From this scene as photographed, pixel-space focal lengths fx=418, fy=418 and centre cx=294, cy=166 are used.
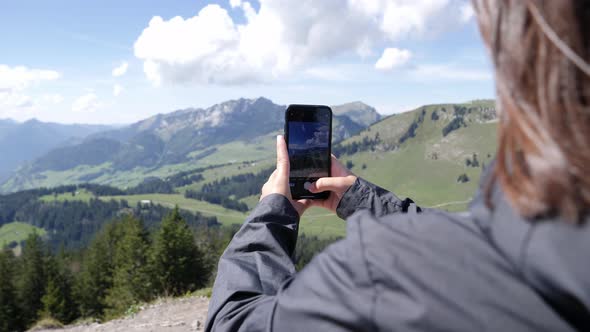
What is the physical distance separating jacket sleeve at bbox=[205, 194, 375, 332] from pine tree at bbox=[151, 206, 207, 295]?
48.3 meters

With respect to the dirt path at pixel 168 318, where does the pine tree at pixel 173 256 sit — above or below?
below

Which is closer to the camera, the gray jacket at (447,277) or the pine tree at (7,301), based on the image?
the gray jacket at (447,277)

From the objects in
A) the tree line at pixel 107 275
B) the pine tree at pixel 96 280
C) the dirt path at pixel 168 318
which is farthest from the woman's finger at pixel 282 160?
the pine tree at pixel 96 280

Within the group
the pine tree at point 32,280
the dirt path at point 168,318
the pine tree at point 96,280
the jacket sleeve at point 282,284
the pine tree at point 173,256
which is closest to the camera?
the jacket sleeve at point 282,284

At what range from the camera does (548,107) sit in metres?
1.14

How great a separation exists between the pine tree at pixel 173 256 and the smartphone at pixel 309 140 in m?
47.1

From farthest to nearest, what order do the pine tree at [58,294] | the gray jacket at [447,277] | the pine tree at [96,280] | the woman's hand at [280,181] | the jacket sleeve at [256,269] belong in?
the pine tree at [96,280], the pine tree at [58,294], the woman's hand at [280,181], the jacket sleeve at [256,269], the gray jacket at [447,277]

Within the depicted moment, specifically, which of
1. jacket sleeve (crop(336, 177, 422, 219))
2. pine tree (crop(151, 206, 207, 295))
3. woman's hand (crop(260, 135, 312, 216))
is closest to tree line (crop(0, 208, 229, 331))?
pine tree (crop(151, 206, 207, 295))

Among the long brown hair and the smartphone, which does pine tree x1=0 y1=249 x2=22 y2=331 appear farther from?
the long brown hair

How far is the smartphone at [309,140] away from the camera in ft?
12.3

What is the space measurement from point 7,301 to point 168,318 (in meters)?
52.4

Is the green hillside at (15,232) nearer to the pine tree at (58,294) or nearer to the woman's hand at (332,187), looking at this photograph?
the pine tree at (58,294)

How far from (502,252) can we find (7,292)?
65.2 meters

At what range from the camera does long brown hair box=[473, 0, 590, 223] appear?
1117 mm
